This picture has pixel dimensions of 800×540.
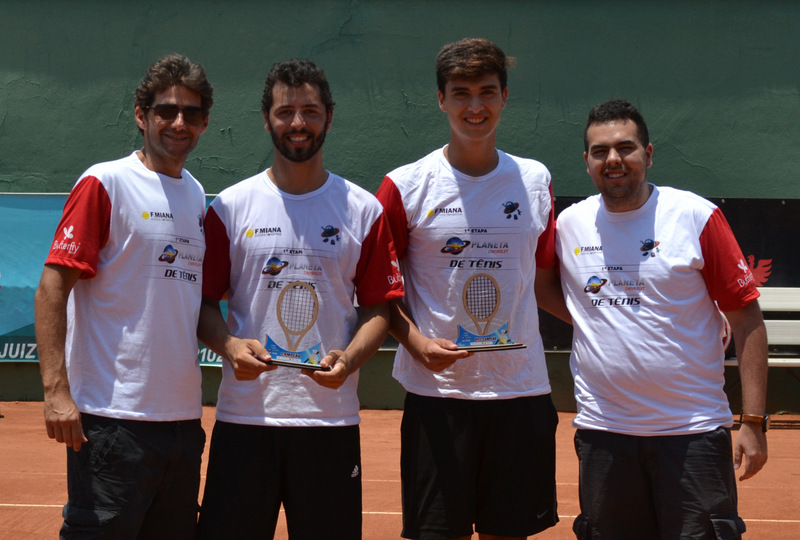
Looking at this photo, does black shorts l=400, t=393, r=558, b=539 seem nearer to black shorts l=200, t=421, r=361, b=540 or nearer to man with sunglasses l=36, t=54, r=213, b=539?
→ black shorts l=200, t=421, r=361, b=540

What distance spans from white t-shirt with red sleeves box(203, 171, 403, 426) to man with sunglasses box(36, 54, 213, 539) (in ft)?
0.52

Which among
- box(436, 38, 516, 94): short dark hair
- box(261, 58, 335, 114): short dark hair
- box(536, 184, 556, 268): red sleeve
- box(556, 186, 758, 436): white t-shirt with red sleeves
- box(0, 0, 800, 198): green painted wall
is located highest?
Answer: box(0, 0, 800, 198): green painted wall

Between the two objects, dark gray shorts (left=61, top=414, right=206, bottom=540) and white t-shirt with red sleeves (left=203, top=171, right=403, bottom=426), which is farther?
white t-shirt with red sleeves (left=203, top=171, right=403, bottom=426)

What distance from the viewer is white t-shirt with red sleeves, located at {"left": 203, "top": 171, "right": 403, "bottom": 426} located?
3.63 meters

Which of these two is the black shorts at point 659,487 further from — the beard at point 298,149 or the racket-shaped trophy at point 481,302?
the beard at point 298,149

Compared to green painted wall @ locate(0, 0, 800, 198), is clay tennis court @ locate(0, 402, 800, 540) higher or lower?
lower

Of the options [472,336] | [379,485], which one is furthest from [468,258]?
[379,485]

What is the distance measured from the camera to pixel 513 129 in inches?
528

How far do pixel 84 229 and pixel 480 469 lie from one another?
2066mm

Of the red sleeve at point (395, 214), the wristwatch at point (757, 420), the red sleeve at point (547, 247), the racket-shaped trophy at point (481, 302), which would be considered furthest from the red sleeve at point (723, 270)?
the red sleeve at point (395, 214)

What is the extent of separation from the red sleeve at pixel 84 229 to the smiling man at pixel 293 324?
0.48 meters

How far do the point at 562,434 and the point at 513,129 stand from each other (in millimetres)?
5019

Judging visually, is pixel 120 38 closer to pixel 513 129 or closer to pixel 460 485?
pixel 513 129

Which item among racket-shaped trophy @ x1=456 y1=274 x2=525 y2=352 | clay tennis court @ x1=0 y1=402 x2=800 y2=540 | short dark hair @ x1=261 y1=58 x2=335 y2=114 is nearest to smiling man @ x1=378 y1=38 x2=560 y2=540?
racket-shaped trophy @ x1=456 y1=274 x2=525 y2=352
